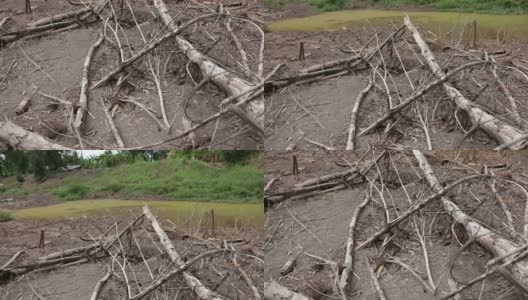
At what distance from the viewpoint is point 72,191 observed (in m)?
3.59

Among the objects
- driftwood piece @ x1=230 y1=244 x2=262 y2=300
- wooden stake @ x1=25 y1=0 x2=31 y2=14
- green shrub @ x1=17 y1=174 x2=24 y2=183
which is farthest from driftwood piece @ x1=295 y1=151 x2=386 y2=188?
wooden stake @ x1=25 y1=0 x2=31 y2=14

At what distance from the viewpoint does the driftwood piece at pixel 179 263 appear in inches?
128

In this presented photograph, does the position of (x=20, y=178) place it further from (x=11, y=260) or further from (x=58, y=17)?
(x=58, y=17)

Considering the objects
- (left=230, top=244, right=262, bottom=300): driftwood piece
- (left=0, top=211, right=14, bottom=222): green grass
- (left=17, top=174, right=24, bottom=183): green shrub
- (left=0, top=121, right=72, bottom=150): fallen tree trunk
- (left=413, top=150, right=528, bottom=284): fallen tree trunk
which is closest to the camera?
(left=413, top=150, right=528, bottom=284): fallen tree trunk

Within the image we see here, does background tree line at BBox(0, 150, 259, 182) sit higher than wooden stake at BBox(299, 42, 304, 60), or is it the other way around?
wooden stake at BBox(299, 42, 304, 60)

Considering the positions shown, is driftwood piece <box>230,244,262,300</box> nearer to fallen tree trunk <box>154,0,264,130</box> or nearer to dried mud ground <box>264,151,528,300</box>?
dried mud ground <box>264,151,528,300</box>

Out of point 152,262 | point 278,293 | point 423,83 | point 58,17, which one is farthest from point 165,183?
point 423,83

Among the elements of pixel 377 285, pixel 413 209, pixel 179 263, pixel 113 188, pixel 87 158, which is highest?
pixel 87 158

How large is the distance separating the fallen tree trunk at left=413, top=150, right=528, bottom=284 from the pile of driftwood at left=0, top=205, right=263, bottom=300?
1.01 metres

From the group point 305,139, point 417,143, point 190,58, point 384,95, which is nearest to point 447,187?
point 417,143

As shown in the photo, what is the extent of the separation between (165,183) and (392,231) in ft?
3.94

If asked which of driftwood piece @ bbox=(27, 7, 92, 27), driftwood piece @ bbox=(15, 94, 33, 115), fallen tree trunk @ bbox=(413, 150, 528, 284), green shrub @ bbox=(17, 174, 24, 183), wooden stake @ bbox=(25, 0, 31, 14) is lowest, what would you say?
fallen tree trunk @ bbox=(413, 150, 528, 284)

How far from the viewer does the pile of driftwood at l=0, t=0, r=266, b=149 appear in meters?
3.16

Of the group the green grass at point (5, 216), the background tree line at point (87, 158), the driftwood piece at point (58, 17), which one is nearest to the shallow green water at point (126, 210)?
the green grass at point (5, 216)
